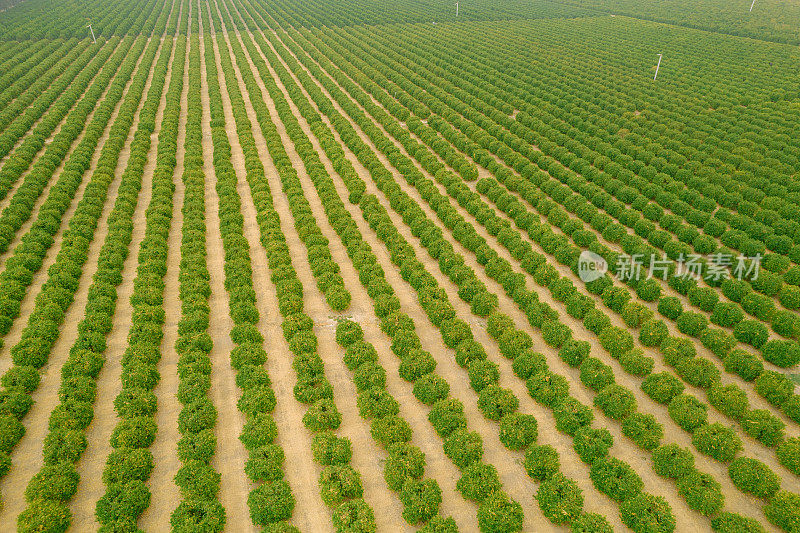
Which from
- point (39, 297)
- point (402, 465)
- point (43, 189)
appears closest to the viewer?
point (402, 465)

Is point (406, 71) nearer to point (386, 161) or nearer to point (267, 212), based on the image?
point (386, 161)

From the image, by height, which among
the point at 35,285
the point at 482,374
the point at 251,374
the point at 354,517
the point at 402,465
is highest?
the point at 35,285

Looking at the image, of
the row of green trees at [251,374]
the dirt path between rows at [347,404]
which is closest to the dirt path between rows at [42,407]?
the row of green trees at [251,374]

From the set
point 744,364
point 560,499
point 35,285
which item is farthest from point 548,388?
point 35,285

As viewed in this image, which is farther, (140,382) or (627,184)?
(627,184)

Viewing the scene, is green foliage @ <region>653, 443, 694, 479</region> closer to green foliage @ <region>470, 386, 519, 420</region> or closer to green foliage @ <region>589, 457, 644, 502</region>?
green foliage @ <region>589, 457, 644, 502</region>

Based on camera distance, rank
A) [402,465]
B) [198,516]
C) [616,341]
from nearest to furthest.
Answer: [198,516] → [402,465] → [616,341]

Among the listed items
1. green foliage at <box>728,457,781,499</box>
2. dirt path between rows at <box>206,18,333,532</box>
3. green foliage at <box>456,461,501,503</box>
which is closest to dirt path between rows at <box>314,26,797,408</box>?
green foliage at <box>728,457,781,499</box>

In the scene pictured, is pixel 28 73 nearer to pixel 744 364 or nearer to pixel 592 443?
pixel 592 443

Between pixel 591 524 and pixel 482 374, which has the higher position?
pixel 482 374
